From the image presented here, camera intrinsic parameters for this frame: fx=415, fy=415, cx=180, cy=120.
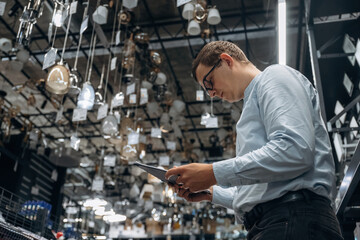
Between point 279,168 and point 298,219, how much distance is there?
0.40 ft

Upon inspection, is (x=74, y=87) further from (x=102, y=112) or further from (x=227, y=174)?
(x=227, y=174)

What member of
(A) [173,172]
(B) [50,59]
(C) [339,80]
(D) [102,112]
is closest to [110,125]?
(D) [102,112]

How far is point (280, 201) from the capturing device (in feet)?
3.28

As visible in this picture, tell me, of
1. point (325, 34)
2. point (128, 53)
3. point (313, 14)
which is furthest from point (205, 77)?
point (325, 34)

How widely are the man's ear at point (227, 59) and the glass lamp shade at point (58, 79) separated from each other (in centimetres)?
274

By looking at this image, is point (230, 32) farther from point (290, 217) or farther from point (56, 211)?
point (290, 217)

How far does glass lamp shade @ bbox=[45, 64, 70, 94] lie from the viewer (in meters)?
3.70

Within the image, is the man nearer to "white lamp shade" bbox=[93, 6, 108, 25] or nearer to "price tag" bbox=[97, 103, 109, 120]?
"price tag" bbox=[97, 103, 109, 120]

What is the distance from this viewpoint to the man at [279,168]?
94cm

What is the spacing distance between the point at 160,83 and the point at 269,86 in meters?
6.02

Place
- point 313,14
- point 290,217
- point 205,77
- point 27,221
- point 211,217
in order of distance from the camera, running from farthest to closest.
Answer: point 211,217 → point 313,14 → point 27,221 → point 205,77 → point 290,217

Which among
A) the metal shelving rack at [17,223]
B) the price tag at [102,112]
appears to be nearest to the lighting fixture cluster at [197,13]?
the price tag at [102,112]

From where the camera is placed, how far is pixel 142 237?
1991cm

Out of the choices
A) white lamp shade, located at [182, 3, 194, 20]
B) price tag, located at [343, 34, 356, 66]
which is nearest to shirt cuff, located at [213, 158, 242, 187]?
white lamp shade, located at [182, 3, 194, 20]
